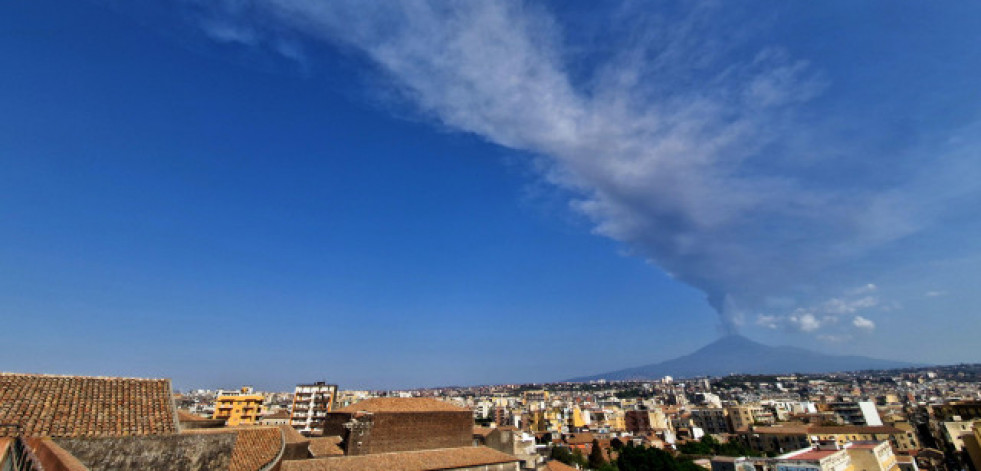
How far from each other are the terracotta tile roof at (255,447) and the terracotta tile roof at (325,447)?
518 cm

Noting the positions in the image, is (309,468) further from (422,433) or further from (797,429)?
(797,429)

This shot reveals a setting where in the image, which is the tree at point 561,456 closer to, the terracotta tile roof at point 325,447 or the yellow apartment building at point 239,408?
the terracotta tile roof at point 325,447

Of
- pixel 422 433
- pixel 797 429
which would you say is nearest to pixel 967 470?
pixel 797 429

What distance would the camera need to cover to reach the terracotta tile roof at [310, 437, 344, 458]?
1159 inches

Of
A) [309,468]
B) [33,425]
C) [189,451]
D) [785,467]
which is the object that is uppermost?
[33,425]

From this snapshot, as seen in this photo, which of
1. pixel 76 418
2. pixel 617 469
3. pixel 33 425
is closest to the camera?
pixel 33 425

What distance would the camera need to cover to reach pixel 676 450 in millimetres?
61938

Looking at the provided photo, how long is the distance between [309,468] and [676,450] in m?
55.6

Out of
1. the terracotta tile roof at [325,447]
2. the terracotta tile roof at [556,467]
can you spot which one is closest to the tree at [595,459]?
the terracotta tile roof at [556,467]

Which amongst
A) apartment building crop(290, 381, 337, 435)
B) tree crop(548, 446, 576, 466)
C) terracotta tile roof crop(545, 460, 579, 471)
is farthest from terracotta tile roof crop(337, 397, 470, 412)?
apartment building crop(290, 381, 337, 435)

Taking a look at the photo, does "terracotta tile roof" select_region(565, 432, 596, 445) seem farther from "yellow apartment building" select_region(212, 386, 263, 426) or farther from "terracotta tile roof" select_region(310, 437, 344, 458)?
"yellow apartment building" select_region(212, 386, 263, 426)

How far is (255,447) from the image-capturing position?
71.7 ft

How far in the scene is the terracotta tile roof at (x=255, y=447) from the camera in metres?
19.6

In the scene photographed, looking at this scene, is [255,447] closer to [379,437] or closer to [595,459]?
[379,437]
